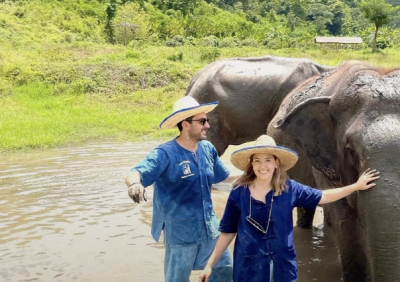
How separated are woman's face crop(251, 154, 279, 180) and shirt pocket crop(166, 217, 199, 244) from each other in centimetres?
58

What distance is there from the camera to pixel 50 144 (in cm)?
947

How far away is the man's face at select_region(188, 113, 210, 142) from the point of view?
2729mm

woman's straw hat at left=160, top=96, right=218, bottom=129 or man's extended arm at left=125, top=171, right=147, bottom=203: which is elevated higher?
woman's straw hat at left=160, top=96, right=218, bottom=129

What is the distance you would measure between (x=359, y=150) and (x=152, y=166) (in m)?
1.02

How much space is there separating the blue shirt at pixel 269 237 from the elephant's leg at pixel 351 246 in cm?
96

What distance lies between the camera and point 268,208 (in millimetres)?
2381

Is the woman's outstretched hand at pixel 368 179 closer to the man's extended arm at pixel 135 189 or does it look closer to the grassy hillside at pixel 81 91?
the man's extended arm at pixel 135 189

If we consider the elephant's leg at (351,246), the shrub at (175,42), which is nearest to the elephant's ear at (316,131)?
the elephant's leg at (351,246)

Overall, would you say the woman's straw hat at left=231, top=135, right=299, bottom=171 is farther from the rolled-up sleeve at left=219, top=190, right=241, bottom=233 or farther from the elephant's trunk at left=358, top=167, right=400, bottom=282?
the elephant's trunk at left=358, top=167, right=400, bottom=282

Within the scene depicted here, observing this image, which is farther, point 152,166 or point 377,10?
point 377,10

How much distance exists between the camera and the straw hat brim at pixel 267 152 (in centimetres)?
237

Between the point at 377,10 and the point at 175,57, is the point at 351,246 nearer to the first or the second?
the point at 175,57

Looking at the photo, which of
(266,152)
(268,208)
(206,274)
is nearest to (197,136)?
(266,152)

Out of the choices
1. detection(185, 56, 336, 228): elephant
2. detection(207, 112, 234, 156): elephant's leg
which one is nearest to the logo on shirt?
detection(185, 56, 336, 228): elephant
